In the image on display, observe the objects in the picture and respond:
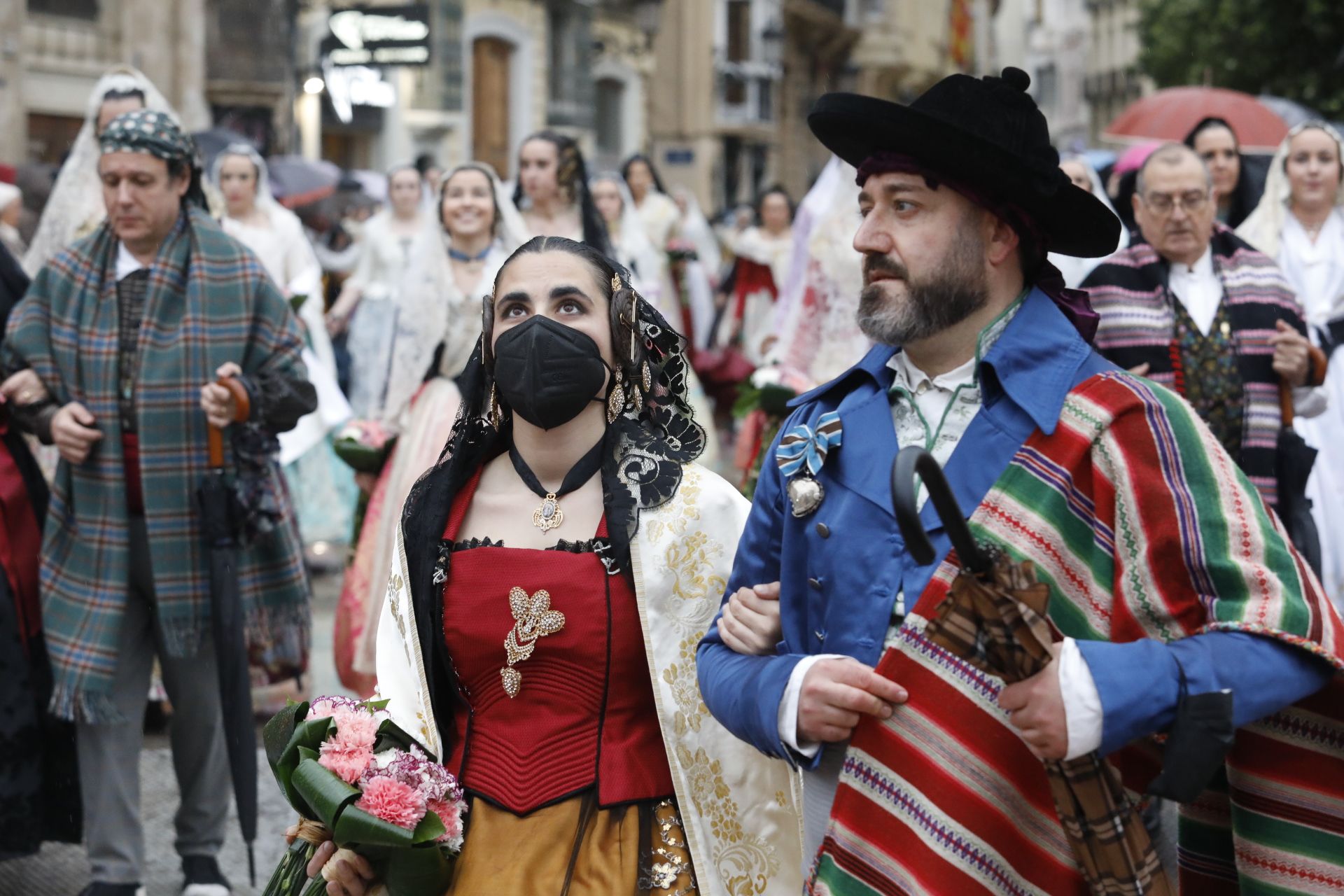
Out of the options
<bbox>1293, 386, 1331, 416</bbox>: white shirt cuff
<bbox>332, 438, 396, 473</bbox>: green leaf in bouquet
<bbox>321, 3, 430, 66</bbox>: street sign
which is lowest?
<bbox>332, 438, 396, 473</bbox>: green leaf in bouquet

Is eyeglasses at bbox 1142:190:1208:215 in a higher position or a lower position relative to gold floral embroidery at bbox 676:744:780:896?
higher

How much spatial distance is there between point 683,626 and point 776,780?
35 centimetres

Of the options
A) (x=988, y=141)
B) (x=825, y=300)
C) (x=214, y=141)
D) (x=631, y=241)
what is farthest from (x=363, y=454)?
(x=214, y=141)

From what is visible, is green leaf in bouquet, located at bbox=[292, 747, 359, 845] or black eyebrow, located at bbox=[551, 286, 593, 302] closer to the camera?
green leaf in bouquet, located at bbox=[292, 747, 359, 845]

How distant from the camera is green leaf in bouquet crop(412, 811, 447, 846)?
296cm

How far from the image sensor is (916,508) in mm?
2158

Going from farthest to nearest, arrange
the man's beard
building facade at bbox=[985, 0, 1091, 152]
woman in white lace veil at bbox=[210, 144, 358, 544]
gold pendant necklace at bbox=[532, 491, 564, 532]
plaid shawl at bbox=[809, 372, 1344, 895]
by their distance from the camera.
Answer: building facade at bbox=[985, 0, 1091, 152], woman in white lace veil at bbox=[210, 144, 358, 544], gold pendant necklace at bbox=[532, 491, 564, 532], the man's beard, plaid shawl at bbox=[809, 372, 1344, 895]

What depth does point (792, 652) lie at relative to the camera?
9.02ft

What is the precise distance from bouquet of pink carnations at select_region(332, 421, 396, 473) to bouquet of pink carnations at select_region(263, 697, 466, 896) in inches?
131

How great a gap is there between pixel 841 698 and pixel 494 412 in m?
1.31

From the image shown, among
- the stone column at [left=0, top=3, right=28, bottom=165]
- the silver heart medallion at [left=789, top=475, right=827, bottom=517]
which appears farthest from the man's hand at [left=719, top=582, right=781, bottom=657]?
the stone column at [left=0, top=3, right=28, bottom=165]

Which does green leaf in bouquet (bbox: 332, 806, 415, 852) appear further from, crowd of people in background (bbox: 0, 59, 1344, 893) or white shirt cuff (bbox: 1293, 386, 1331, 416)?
white shirt cuff (bbox: 1293, 386, 1331, 416)

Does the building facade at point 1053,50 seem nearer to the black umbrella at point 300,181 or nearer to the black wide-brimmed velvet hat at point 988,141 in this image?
the black umbrella at point 300,181

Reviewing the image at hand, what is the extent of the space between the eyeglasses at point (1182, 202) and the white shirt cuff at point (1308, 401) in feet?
2.13
